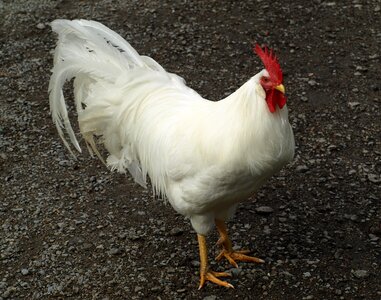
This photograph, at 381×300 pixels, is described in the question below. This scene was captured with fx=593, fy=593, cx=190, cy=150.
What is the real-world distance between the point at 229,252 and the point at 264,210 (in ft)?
2.21

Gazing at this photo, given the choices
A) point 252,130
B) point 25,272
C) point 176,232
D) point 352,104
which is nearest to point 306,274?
point 176,232

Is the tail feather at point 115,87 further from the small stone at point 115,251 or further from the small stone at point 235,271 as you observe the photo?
the small stone at point 235,271

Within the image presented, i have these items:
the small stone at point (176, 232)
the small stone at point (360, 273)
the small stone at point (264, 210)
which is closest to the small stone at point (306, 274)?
the small stone at point (360, 273)

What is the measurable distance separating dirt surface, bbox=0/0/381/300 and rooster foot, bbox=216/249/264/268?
7cm

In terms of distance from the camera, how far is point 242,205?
6016mm

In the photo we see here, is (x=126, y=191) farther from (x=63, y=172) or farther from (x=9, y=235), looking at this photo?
(x=9, y=235)

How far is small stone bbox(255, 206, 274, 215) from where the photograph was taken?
19.4ft

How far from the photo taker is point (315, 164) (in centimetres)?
649

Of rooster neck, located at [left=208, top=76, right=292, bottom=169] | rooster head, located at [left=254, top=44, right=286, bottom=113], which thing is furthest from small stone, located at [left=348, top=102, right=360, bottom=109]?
rooster head, located at [left=254, top=44, right=286, bottom=113]

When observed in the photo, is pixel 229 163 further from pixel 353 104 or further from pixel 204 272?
pixel 353 104

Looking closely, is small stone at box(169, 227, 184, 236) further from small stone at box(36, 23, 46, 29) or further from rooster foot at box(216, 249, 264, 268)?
small stone at box(36, 23, 46, 29)

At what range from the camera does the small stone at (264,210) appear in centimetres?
590

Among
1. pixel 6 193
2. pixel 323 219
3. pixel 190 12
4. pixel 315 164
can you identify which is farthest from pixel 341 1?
pixel 6 193

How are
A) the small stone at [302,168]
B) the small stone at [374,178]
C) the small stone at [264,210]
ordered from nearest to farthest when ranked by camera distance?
the small stone at [264,210] → the small stone at [374,178] → the small stone at [302,168]
